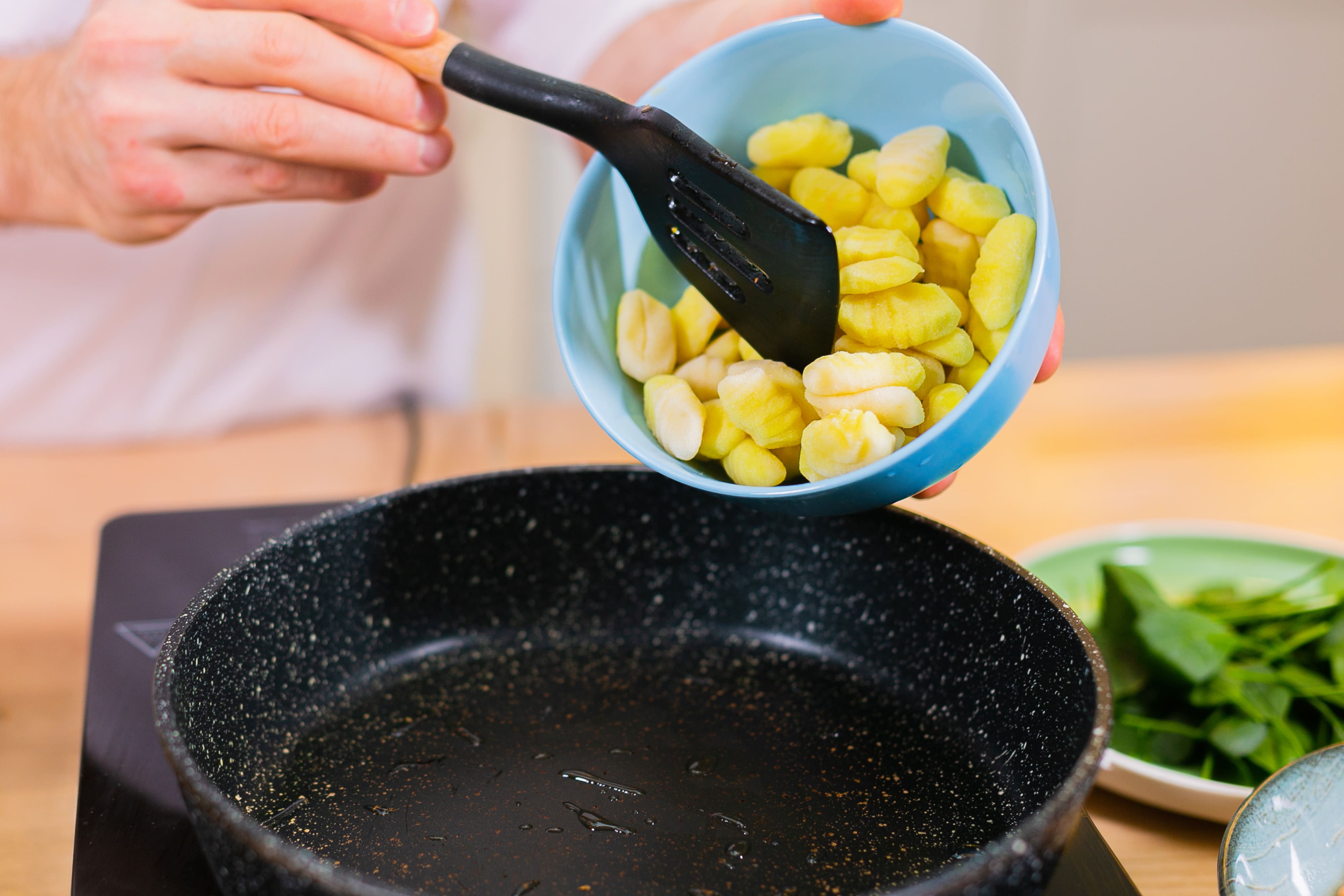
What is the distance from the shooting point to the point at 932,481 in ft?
1.49

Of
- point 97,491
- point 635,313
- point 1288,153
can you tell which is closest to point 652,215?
point 635,313

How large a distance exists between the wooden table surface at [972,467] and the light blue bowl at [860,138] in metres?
0.41

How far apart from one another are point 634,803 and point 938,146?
0.34m

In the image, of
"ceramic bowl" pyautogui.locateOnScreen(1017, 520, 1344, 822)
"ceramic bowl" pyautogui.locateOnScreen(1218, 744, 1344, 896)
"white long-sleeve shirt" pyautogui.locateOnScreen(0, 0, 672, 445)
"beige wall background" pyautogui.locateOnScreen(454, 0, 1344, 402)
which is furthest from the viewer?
"beige wall background" pyautogui.locateOnScreen(454, 0, 1344, 402)

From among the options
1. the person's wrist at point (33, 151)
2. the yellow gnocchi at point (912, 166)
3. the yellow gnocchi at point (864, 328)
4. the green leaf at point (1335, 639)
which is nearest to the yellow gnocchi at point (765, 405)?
the yellow gnocchi at point (864, 328)

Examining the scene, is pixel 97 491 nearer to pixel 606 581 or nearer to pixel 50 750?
pixel 50 750

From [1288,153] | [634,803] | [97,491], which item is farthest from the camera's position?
[1288,153]

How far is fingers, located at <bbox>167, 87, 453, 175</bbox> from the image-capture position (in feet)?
1.95

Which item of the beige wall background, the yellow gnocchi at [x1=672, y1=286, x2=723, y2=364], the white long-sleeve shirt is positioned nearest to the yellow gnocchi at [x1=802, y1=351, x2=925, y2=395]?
the yellow gnocchi at [x1=672, y1=286, x2=723, y2=364]

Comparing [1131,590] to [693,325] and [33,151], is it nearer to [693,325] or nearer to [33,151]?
[693,325]

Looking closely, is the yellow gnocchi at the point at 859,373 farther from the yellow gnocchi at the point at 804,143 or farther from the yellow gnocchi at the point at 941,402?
the yellow gnocchi at the point at 804,143

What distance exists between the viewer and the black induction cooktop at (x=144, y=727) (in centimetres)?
43

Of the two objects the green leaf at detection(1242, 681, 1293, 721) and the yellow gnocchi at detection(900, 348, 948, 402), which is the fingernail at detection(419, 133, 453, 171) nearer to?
the yellow gnocchi at detection(900, 348, 948, 402)

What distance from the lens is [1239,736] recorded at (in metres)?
0.54
